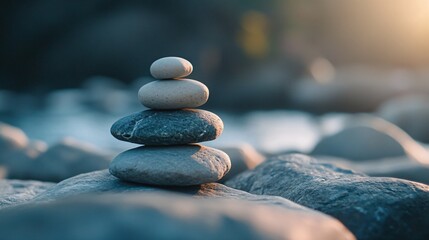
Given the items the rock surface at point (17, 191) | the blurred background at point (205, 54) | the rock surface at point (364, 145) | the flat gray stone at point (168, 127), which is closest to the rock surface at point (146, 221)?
the flat gray stone at point (168, 127)

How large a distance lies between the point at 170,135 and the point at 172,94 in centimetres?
29

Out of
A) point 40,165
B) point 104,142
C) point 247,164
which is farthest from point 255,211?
point 104,142

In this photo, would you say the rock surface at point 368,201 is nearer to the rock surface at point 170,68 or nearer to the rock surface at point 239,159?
the rock surface at point 170,68

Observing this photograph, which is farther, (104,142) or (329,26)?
(329,26)

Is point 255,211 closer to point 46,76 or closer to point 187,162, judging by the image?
point 187,162

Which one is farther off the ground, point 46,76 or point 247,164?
point 46,76

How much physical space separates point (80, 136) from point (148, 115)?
9.51 metres

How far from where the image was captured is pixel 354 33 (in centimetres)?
3622

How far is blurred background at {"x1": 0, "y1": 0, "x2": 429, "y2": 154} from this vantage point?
20141mm

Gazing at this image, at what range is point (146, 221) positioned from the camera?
6.86ft

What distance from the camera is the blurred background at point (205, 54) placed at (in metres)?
20.1

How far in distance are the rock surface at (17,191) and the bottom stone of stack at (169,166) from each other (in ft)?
2.88

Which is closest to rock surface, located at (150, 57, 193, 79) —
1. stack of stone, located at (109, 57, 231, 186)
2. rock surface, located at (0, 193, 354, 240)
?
stack of stone, located at (109, 57, 231, 186)

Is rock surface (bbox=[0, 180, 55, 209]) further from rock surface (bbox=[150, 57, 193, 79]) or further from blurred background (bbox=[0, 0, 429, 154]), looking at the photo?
blurred background (bbox=[0, 0, 429, 154])
